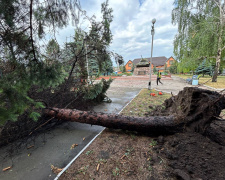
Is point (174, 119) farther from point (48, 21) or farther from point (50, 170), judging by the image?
point (48, 21)

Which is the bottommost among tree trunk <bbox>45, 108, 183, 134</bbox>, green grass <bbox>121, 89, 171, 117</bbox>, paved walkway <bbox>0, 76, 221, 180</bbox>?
paved walkway <bbox>0, 76, 221, 180</bbox>

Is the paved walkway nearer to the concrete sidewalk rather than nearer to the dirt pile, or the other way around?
the concrete sidewalk

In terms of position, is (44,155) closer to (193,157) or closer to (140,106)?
(193,157)

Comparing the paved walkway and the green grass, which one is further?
the green grass

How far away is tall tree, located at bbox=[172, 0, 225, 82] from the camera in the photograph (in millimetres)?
9774

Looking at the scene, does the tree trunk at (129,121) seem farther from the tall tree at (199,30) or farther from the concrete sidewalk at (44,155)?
the tall tree at (199,30)

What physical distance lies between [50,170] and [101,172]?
Result: 35.5 inches

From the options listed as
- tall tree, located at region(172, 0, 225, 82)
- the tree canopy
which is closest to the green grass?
the tree canopy

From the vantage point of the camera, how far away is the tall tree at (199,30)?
9774mm

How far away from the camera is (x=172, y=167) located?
5.34 ft

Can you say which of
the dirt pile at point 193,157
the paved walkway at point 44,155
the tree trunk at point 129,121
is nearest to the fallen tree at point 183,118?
the tree trunk at point 129,121

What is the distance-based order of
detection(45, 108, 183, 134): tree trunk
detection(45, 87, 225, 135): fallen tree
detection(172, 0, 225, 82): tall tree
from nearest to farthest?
detection(45, 87, 225, 135): fallen tree < detection(45, 108, 183, 134): tree trunk < detection(172, 0, 225, 82): tall tree

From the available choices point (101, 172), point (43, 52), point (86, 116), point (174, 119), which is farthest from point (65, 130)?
point (174, 119)

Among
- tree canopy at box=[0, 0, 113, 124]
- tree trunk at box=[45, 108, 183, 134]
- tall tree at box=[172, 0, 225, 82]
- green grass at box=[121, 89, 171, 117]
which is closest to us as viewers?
tree canopy at box=[0, 0, 113, 124]
